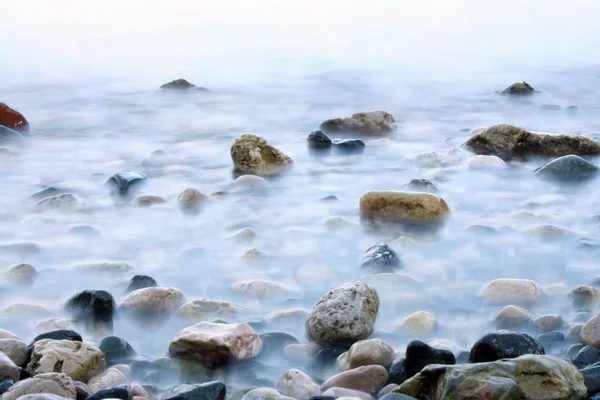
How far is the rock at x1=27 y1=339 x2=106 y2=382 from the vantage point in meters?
2.72

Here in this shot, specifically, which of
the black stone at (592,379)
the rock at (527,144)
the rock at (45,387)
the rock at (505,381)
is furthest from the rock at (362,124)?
the rock at (45,387)

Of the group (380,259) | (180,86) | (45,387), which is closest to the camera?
(45,387)

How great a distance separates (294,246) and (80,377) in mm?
1573

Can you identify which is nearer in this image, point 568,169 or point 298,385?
point 298,385

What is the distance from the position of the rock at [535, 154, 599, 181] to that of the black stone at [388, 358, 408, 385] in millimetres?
2823

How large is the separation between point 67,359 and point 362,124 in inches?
170

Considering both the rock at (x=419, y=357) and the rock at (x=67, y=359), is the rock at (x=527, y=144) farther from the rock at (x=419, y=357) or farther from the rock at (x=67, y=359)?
the rock at (x=67, y=359)

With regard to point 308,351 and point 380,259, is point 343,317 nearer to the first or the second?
point 308,351

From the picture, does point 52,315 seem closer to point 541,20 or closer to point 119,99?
point 119,99

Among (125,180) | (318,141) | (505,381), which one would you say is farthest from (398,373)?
(318,141)

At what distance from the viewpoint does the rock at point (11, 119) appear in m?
6.78

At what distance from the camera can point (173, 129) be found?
277 inches

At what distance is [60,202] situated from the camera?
4762 mm

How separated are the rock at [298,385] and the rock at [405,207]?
174 centimetres
